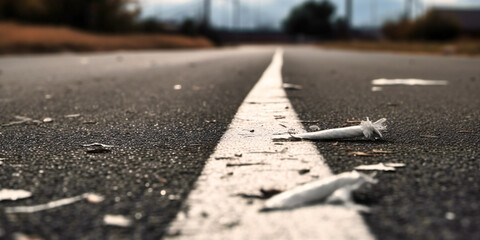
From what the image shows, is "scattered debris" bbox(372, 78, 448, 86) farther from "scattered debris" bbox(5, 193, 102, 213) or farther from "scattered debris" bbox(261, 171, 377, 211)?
"scattered debris" bbox(5, 193, 102, 213)

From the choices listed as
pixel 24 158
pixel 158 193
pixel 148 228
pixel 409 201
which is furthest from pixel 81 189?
pixel 409 201

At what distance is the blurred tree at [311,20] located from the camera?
97.4 meters

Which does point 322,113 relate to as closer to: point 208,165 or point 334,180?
point 208,165

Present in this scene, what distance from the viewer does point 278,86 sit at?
16.4ft

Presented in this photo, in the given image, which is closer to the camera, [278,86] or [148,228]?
[148,228]

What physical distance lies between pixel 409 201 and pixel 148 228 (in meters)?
0.67

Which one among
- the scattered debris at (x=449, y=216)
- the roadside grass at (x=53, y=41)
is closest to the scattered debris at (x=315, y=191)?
the scattered debris at (x=449, y=216)

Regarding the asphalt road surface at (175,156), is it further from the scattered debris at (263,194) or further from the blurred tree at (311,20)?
the blurred tree at (311,20)

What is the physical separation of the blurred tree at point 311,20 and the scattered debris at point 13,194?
96.6 metres

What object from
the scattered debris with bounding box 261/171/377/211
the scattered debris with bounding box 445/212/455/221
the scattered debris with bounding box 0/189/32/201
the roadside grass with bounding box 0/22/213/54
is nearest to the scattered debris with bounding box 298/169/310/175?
the scattered debris with bounding box 261/171/377/211

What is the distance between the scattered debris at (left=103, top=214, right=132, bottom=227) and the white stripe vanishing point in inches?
4.6

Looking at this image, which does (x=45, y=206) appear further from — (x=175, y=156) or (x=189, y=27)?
(x=189, y=27)

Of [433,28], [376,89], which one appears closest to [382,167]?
[376,89]

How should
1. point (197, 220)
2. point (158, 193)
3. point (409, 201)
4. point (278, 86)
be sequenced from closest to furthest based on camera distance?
1. point (197, 220)
2. point (409, 201)
3. point (158, 193)
4. point (278, 86)
